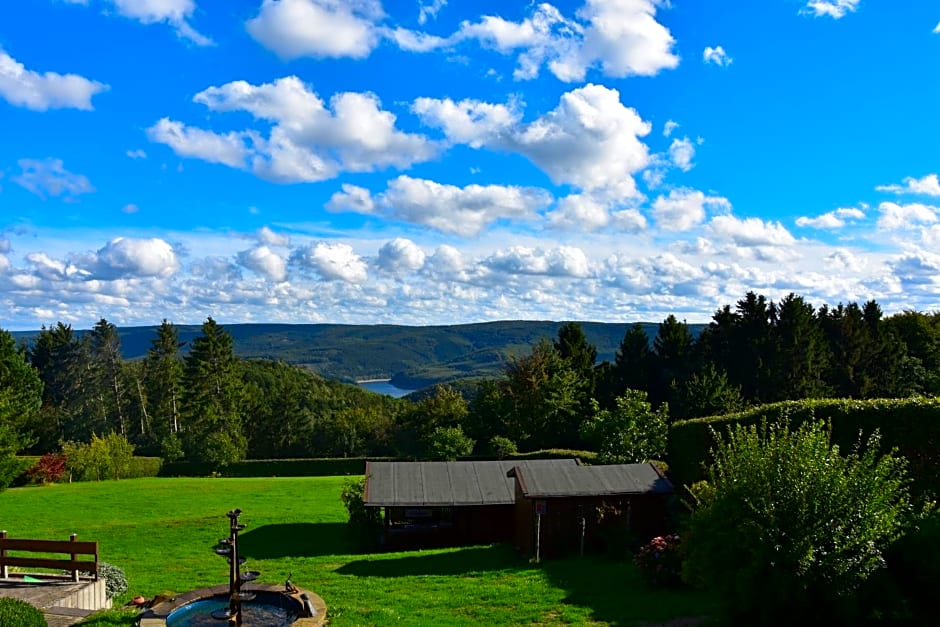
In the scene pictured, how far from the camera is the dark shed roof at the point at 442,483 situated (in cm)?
2220

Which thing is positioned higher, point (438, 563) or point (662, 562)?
point (662, 562)

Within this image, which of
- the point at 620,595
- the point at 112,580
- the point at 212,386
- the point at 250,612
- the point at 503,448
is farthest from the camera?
the point at 212,386

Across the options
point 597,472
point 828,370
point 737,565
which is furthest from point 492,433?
point 737,565

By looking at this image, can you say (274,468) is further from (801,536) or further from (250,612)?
(801,536)

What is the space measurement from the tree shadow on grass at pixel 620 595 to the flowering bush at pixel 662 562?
0.23 metres

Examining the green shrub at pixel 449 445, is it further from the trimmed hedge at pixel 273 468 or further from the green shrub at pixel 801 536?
the green shrub at pixel 801 536

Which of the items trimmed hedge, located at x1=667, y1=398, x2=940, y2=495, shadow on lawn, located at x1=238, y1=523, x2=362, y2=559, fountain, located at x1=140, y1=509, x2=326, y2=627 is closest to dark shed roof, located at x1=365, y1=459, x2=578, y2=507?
shadow on lawn, located at x1=238, y1=523, x2=362, y2=559

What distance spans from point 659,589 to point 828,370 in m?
43.4

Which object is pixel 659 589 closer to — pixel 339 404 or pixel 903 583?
pixel 903 583

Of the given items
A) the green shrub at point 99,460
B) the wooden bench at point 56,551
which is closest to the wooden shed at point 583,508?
the wooden bench at point 56,551

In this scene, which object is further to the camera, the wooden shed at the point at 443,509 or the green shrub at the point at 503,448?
the green shrub at the point at 503,448

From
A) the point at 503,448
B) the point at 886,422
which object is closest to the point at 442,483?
the point at 886,422

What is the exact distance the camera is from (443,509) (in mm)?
23281

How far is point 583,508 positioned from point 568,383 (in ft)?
106
